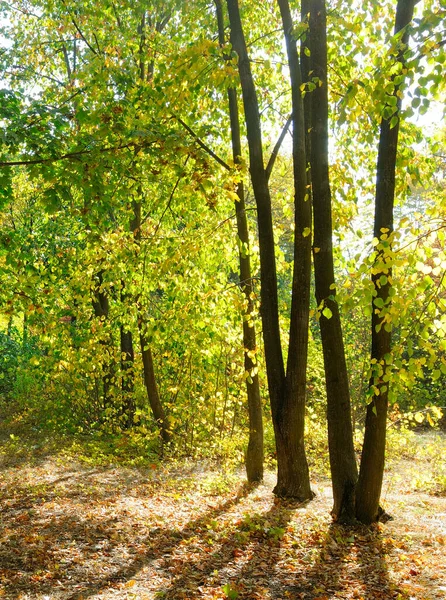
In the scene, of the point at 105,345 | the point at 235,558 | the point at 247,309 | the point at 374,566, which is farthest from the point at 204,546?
the point at 105,345

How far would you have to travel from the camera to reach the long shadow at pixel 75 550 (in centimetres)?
416

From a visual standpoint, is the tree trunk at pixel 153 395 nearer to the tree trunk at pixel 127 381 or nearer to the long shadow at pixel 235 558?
the tree trunk at pixel 127 381

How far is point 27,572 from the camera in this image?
4.33 metres

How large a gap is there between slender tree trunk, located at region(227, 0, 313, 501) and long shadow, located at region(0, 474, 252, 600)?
43.0 inches

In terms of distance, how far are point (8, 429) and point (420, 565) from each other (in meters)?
10.8

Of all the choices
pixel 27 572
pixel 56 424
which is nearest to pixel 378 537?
A: pixel 27 572

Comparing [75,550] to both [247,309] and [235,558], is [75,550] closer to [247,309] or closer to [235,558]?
[235,558]

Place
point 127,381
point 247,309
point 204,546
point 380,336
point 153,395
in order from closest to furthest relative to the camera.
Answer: point 380,336 → point 204,546 → point 247,309 → point 153,395 → point 127,381

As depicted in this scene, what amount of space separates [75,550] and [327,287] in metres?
3.34

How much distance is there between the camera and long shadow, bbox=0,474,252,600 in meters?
4.16

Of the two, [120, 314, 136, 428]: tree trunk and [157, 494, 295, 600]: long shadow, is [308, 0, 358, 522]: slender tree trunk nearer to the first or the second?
[157, 494, 295, 600]: long shadow

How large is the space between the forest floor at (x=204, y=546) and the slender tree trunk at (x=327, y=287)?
509 mm

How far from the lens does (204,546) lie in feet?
16.8

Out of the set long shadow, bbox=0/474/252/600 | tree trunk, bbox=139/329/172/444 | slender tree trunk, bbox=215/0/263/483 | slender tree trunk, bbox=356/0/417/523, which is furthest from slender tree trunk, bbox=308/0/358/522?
tree trunk, bbox=139/329/172/444
